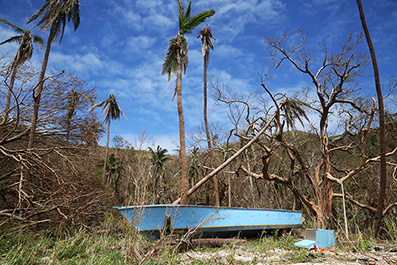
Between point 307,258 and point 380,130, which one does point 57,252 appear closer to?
point 307,258

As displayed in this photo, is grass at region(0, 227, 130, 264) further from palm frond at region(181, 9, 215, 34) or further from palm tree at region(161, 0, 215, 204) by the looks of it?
palm frond at region(181, 9, 215, 34)

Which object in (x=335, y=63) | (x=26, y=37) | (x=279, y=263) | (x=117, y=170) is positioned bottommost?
(x=279, y=263)

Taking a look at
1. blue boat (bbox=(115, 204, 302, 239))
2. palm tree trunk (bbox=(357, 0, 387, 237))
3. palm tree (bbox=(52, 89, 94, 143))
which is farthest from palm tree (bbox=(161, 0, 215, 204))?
palm tree trunk (bbox=(357, 0, 387, 237))

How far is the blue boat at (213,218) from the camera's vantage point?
8312 millimetres

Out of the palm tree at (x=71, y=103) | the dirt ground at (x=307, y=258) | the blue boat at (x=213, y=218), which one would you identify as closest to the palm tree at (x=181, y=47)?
the blue boat at (x=213, y=218)

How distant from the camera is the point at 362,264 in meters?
5.84

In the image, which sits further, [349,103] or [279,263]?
[349,103]

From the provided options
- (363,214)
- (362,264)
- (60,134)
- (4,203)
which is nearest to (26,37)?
(60,134)

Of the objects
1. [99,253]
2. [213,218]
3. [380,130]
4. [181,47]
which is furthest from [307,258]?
[181,47]

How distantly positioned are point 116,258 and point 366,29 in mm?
12006

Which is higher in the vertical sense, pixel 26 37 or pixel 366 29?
pixel 26 37

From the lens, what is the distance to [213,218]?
9062 millimetres

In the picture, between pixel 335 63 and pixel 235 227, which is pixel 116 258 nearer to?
pixel 235 227

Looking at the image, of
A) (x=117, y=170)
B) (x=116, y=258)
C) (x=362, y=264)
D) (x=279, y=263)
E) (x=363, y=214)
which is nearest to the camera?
(x=116, y=258)
